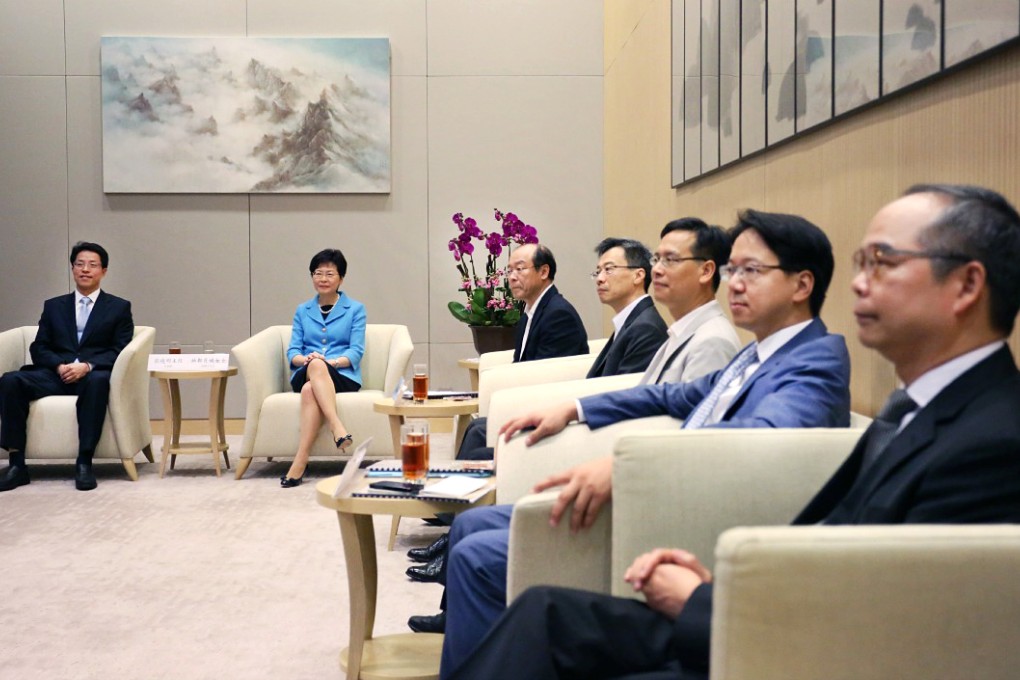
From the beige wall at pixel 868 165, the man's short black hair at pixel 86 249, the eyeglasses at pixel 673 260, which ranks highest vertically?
the beige wall at pixel 868 165

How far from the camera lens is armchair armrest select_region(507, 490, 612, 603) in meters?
2.46

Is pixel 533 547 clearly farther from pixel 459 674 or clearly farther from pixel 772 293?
pixel 772 293

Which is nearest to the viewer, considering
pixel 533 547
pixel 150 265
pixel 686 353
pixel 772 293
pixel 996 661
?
pixel 996 661

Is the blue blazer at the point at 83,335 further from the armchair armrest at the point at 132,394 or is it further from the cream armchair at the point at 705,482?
the cream armchair at the point at 705,482

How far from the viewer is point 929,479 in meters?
1.70

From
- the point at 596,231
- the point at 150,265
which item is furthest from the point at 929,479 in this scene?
the point at 150,265

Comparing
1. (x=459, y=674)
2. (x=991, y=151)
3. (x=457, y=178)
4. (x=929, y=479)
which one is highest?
(x=457, y=178)

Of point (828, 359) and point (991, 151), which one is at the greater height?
point (991, 151)

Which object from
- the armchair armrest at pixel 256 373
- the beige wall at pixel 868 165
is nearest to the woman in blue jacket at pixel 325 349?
the armchair armrest at pixel 256 373

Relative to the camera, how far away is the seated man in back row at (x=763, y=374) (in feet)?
Result: 8.38

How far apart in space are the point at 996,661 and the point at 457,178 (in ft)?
23.9

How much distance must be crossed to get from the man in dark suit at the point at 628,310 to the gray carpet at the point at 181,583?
1.19m

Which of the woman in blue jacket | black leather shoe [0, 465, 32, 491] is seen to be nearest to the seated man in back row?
the woman in blue jacket

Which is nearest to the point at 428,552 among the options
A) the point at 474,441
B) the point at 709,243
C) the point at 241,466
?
the point at 474,441
